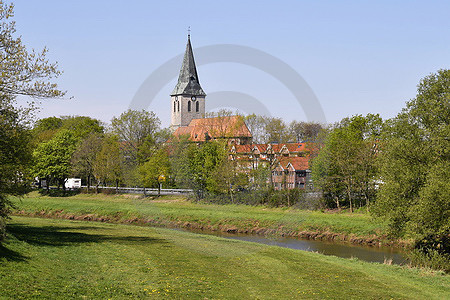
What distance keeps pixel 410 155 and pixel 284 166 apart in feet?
126

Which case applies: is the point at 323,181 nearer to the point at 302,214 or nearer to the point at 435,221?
the point at 302,214

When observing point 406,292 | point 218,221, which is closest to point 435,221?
point 406,292

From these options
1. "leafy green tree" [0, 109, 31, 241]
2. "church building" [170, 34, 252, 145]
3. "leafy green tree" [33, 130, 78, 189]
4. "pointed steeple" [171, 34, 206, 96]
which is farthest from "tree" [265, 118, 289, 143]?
"pointed steeple" [171, 34, 206, 96]

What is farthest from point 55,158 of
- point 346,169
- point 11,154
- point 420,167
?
point 420,167

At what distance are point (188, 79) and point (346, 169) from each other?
10445cm

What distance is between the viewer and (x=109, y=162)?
294ft

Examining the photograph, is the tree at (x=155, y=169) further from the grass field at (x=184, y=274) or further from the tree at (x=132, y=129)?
the grass field at (x=184, y=274)

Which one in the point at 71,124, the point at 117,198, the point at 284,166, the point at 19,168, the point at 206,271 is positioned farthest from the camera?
the point at 71,124

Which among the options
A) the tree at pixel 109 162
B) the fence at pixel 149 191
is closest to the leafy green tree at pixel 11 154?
the fence at pixel 149 191

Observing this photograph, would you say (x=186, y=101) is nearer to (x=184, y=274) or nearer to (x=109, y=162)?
(x=109, y=162)

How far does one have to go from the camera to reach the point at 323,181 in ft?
210

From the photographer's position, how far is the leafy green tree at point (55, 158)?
300 feet

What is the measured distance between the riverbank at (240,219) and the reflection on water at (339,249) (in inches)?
94.4

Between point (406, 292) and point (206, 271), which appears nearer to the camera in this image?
point (406, 292)
